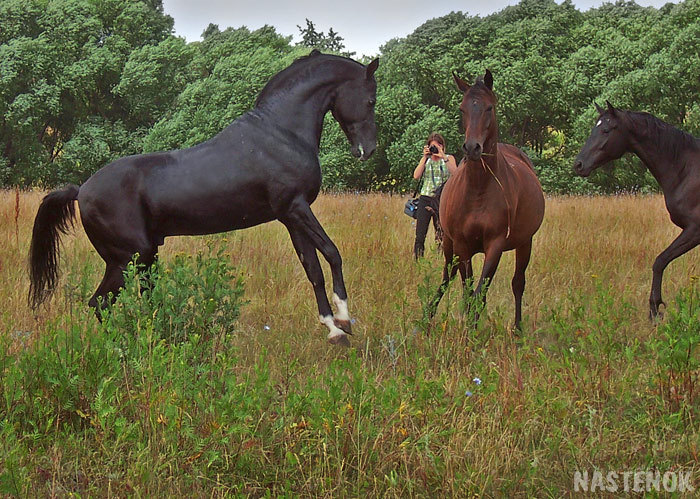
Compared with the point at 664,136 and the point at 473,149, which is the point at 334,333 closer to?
the point at 473,149

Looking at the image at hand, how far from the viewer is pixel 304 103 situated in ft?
17.1

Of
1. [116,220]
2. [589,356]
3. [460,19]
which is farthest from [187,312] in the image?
[460,19]

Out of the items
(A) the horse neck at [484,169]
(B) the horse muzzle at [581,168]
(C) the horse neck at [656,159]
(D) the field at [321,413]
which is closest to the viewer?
(D) the field at [321,413]

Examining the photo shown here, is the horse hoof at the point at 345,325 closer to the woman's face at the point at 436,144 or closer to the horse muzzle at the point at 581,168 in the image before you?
the horse muzzle at the point at 581,168

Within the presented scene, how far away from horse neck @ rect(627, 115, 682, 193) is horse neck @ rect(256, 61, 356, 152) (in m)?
3.87

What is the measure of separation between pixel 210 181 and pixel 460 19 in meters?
27.9

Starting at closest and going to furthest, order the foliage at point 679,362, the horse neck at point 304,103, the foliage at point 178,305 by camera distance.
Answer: the foliage at point 679,362 < the foliage at point 178,305 < the horse neck at point 304,103

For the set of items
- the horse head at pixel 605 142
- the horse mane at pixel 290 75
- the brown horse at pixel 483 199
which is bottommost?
the brown horse at pixel 483 199

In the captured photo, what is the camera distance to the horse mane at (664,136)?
24.2 feet

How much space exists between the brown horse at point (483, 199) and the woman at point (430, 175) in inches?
125

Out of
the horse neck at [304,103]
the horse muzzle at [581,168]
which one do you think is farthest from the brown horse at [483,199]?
the horse muzzle at [581,168]

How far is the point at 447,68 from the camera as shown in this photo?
27.6 metres

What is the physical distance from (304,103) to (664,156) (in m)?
4.28

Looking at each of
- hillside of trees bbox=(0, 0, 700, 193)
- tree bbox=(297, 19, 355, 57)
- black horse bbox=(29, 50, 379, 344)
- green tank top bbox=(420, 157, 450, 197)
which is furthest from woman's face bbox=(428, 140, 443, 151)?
tree bbox=(297, 19, 355, 57)
